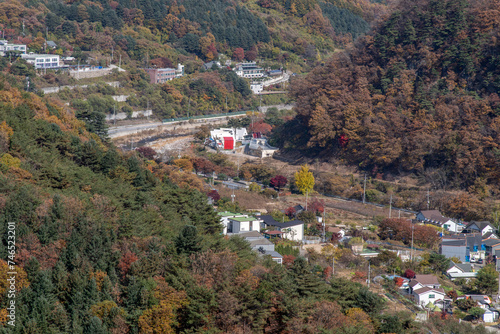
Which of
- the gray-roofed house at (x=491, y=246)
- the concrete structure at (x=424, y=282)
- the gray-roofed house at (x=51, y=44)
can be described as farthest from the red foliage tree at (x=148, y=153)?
the concrete structure at (x=424, y=282)

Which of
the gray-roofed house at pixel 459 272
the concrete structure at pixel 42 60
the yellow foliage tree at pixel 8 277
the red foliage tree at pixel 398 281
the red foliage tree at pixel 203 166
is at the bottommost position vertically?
the red foliage tree at pixel 203 166

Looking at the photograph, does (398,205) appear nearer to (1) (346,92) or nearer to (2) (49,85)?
(1) (346,92)

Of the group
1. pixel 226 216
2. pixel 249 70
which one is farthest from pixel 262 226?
pixel 249 70

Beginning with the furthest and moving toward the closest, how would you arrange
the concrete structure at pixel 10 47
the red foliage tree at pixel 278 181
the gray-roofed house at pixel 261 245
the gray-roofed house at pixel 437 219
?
the concrete structure at pixel 10 47
the red foliage tree at pixel 278 181
the gray-roofed house at pixel 437 219
the gray-roofed house at pixel 261 245

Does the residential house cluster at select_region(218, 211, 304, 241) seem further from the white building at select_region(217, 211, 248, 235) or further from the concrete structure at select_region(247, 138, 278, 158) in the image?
the concrete structure at select_region(247, 138, 278, 158)

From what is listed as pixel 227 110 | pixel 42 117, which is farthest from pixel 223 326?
pixel 227 110

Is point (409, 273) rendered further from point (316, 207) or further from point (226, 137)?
point (226, 137)

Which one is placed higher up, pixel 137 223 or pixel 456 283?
pixel 137 223

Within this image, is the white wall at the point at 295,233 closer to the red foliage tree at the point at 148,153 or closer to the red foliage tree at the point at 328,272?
the red foliage tree at the point at 328,272
